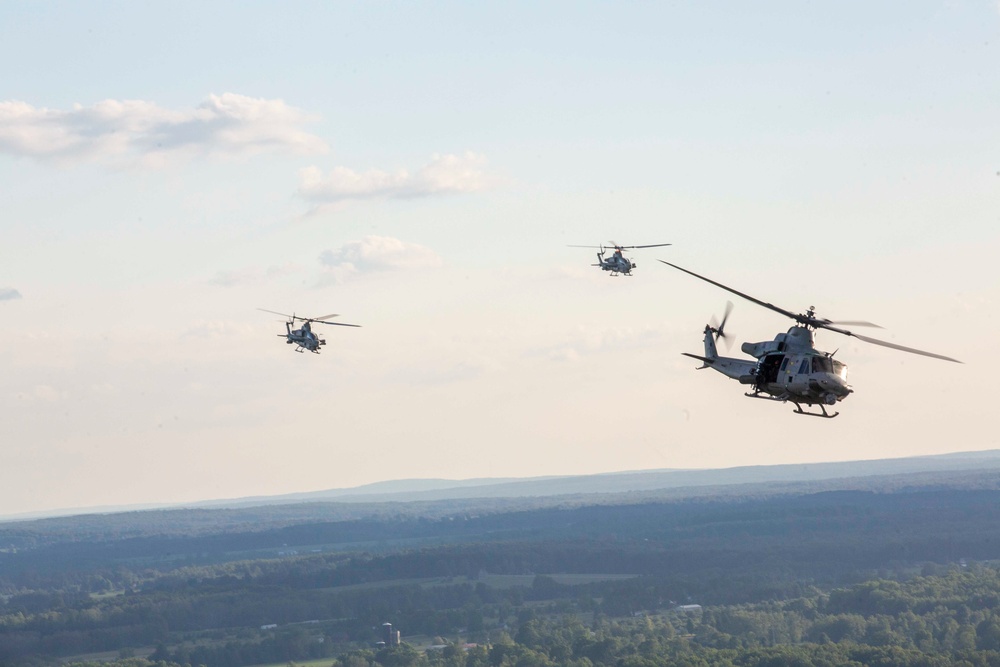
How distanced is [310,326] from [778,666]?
96332mm

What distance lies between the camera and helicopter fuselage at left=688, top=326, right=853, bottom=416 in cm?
6031

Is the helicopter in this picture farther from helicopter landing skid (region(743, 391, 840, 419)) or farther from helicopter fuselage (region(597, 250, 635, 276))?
helicopter fuselage (region(597, 250, 635, 276))

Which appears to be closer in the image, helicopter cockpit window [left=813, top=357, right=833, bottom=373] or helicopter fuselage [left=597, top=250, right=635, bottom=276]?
helicopter cockpit window [left=813, top=357, right=833, bottom=373]

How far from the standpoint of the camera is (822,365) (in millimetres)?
60500

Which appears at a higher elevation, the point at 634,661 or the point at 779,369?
the point at 779,369

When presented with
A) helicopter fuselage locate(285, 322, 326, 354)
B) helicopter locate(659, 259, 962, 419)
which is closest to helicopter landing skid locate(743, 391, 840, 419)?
helicopter locate(659, 259, 962, 419)

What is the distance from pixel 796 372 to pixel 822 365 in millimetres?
1199

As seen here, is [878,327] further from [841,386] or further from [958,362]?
[841,386]

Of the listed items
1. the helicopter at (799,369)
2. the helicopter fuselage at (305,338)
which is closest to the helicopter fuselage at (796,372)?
the helicopter at (799,369)

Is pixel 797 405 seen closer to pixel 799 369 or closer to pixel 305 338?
pixel 799 369

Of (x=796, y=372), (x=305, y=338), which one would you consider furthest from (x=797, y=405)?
(x=305, y=338)

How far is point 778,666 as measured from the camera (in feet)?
606

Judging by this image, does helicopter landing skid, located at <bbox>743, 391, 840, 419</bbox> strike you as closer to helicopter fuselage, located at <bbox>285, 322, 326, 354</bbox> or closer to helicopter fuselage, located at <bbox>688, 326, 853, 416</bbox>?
helicopter fuselage, located at <bbox>688, 326, 853, 416</bbox>

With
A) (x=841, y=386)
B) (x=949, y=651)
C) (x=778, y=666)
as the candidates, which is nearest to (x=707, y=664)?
(x=778, y=666)
